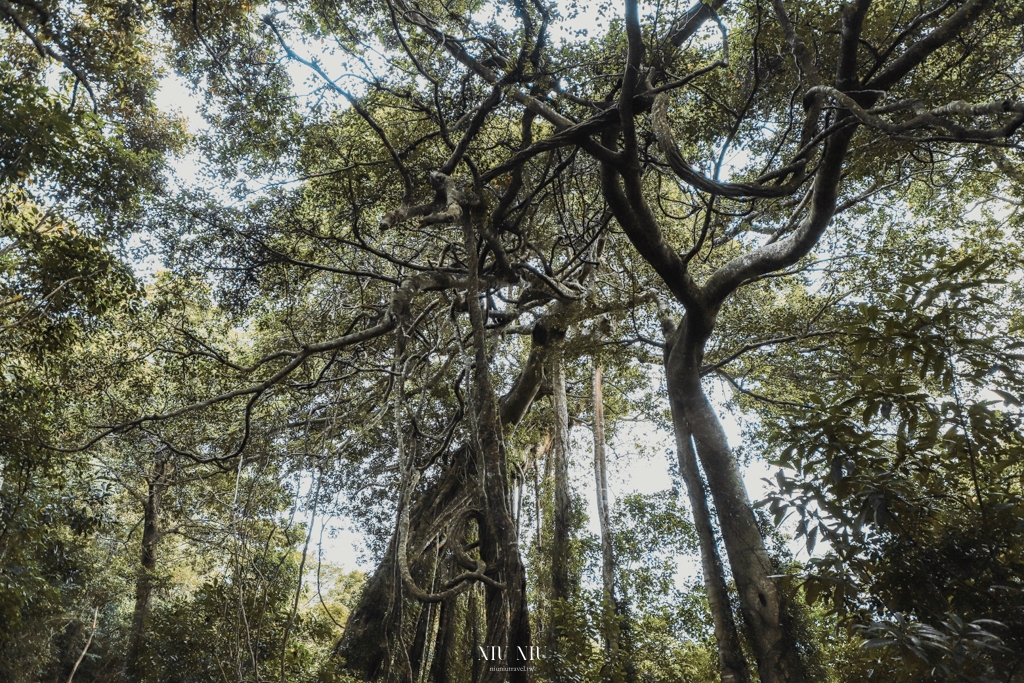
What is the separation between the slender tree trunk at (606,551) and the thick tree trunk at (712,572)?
700 millimetres

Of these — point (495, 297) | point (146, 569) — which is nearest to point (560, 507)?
point (495, 297)

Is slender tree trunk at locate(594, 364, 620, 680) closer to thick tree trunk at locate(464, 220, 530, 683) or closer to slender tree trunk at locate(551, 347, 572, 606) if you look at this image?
slender tree trunk at locate(551, 347, 572, 606)

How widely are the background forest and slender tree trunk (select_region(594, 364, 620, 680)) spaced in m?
0.05

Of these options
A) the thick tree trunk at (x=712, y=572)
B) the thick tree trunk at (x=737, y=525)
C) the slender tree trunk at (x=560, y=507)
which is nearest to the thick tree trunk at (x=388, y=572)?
the slender tree trunk at (x=560, y=507)

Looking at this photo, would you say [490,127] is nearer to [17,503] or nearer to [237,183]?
[237,183]

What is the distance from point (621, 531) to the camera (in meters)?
8.01

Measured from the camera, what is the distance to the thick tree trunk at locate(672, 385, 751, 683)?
401 cm

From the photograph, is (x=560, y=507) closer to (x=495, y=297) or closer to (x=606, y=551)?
(x=606, y=551)

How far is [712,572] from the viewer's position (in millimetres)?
4406

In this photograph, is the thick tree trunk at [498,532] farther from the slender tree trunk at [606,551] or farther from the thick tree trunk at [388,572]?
the thick tree trunk at [388,572]

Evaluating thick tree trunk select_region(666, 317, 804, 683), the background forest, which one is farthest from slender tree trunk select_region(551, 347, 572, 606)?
thick tree trunk select_region(666, 317, 804, 683)

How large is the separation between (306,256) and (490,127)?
75.9 inches

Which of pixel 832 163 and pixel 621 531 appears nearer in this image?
pixel 832 163

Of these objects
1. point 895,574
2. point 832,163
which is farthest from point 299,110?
point 895,574
